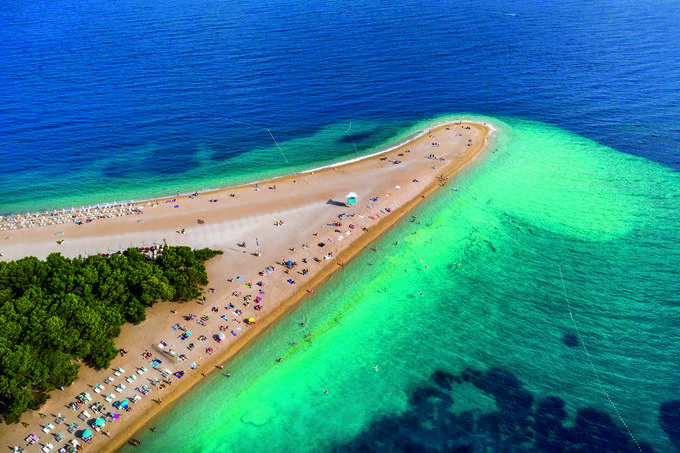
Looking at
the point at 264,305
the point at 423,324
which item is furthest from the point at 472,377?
the point at 264,305

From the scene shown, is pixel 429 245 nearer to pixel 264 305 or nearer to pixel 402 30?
pixel 264 305

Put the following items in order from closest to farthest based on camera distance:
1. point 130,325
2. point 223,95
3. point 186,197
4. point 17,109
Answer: point 130,325 → point 186,197 → point 17,109 → point 223,95

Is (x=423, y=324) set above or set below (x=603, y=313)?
below

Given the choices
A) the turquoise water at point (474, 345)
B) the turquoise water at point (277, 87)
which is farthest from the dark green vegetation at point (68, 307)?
the turquoise water at point (277, 87)

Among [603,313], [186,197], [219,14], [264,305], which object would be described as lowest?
[264,305]

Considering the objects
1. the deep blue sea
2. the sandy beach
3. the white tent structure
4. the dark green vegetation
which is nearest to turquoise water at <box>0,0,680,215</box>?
the deep blue sea

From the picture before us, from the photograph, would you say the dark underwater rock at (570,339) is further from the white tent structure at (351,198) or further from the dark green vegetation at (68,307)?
the dark green vegetation at (68,307)

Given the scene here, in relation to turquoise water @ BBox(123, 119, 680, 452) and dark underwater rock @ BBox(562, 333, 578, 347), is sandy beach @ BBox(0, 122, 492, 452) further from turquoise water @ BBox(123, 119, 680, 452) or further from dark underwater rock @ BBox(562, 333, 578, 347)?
dark underwater rock @ BBox(562, 333, 578, 347)
